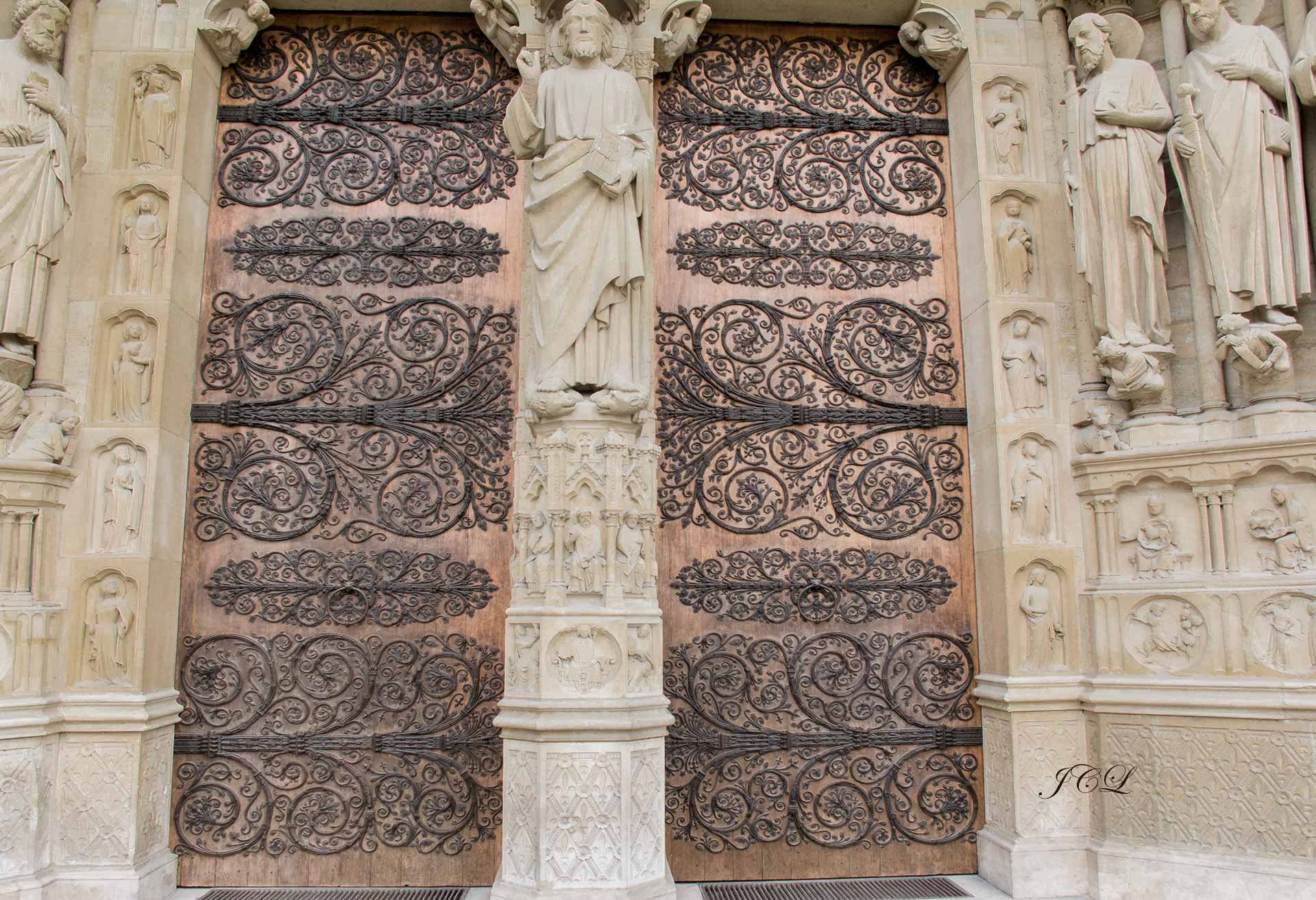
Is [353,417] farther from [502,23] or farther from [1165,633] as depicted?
[1165,633]

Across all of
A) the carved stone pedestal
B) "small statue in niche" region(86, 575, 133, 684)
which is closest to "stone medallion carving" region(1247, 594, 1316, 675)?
the carved stone pedestal

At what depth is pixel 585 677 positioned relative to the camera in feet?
13.8

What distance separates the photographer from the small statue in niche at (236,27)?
5207 millimetres

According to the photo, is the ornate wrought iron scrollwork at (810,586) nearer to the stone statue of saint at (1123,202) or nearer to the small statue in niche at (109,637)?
the stone statue of saint at (1123,202)

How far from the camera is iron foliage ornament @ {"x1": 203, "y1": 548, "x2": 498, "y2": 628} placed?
5023 millimetres

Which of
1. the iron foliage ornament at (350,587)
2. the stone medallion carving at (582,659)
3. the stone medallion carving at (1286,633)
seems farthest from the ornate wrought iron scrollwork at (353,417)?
the stone medallion carving at (1286,633)

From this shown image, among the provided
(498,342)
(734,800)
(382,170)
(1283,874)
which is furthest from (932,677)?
(382,170)

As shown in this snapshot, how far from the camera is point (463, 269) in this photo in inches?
213

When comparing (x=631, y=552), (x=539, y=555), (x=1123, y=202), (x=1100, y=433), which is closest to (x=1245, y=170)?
(x=1123, y=202)

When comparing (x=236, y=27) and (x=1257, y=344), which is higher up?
(x=236, y=27)

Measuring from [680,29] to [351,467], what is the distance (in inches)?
123

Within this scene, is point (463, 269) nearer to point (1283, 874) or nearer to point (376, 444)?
point (376, 444)

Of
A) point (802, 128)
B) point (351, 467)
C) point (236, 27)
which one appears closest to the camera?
point (351, 467)

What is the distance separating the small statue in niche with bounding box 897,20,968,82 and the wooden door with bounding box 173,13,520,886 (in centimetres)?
249
